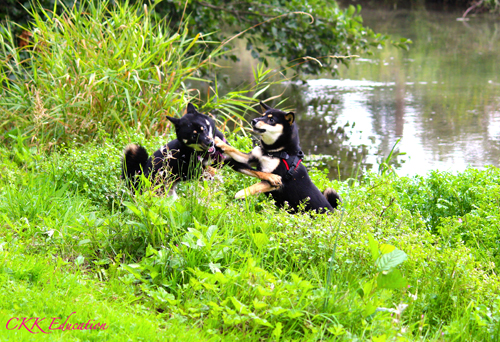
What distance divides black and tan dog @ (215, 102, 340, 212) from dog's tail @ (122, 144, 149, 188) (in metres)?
0.60

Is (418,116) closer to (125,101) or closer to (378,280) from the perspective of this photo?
(125,101)

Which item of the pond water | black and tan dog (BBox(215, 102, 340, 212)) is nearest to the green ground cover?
black and tan dog (BBox(215, 102, 340, 212))

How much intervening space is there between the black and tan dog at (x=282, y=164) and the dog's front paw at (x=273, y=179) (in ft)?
0.10

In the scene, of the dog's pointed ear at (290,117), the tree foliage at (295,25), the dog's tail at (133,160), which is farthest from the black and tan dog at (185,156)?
the tree foliage at (295,25)

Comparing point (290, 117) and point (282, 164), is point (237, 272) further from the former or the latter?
point (290, 117)

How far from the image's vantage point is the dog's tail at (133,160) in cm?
373

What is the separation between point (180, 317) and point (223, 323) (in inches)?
8.6

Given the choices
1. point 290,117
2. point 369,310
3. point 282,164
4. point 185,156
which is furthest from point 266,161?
point 369,310

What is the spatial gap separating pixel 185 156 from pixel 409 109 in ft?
18.3

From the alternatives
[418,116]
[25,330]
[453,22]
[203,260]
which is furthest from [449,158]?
[453,22]

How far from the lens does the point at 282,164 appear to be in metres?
3.58

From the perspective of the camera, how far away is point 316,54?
7449mm

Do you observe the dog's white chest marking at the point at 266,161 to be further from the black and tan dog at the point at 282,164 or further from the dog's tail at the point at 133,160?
the dog's tail at the point at 133,160

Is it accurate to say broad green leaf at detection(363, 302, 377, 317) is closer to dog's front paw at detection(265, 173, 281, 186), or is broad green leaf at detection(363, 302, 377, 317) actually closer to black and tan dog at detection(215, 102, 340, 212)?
black and tan dog at detection(215, 102, 340, 212)
